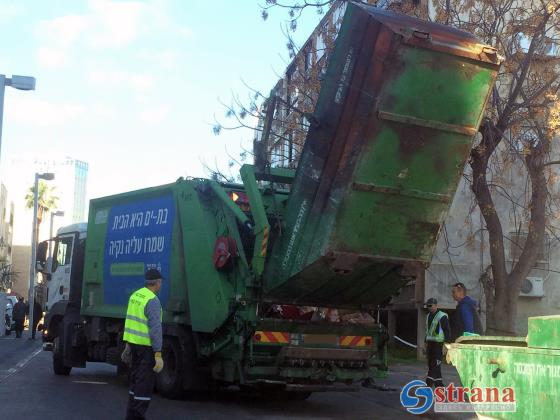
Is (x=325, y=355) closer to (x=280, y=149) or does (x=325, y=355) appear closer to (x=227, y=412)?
(x=227, y=412)

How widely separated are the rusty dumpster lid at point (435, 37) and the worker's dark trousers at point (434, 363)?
4.32 m

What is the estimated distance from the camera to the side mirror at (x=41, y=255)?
1458 centimetres

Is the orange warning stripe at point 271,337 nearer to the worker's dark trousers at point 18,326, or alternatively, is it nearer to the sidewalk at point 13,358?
the sidewalk at point 13,358

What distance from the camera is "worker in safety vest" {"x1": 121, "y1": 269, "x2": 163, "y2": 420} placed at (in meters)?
7.12

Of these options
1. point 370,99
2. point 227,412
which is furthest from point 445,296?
point 370,99

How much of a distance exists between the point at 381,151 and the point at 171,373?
181 inches

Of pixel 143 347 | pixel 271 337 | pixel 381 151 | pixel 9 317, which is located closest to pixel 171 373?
pixel 271 337

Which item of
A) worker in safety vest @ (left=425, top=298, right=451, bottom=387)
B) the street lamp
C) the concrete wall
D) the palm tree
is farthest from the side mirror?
the palm tree

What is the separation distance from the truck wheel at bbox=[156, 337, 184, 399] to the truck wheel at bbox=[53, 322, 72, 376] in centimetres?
340

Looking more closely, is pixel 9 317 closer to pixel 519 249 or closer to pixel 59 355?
pixel 59 355

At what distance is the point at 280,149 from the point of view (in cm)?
1747

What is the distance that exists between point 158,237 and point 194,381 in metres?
2.26

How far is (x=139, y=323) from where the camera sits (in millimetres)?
Answer: 7285

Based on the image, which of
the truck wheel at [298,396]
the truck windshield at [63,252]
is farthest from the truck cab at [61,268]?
the truck wheel at [298,396]
